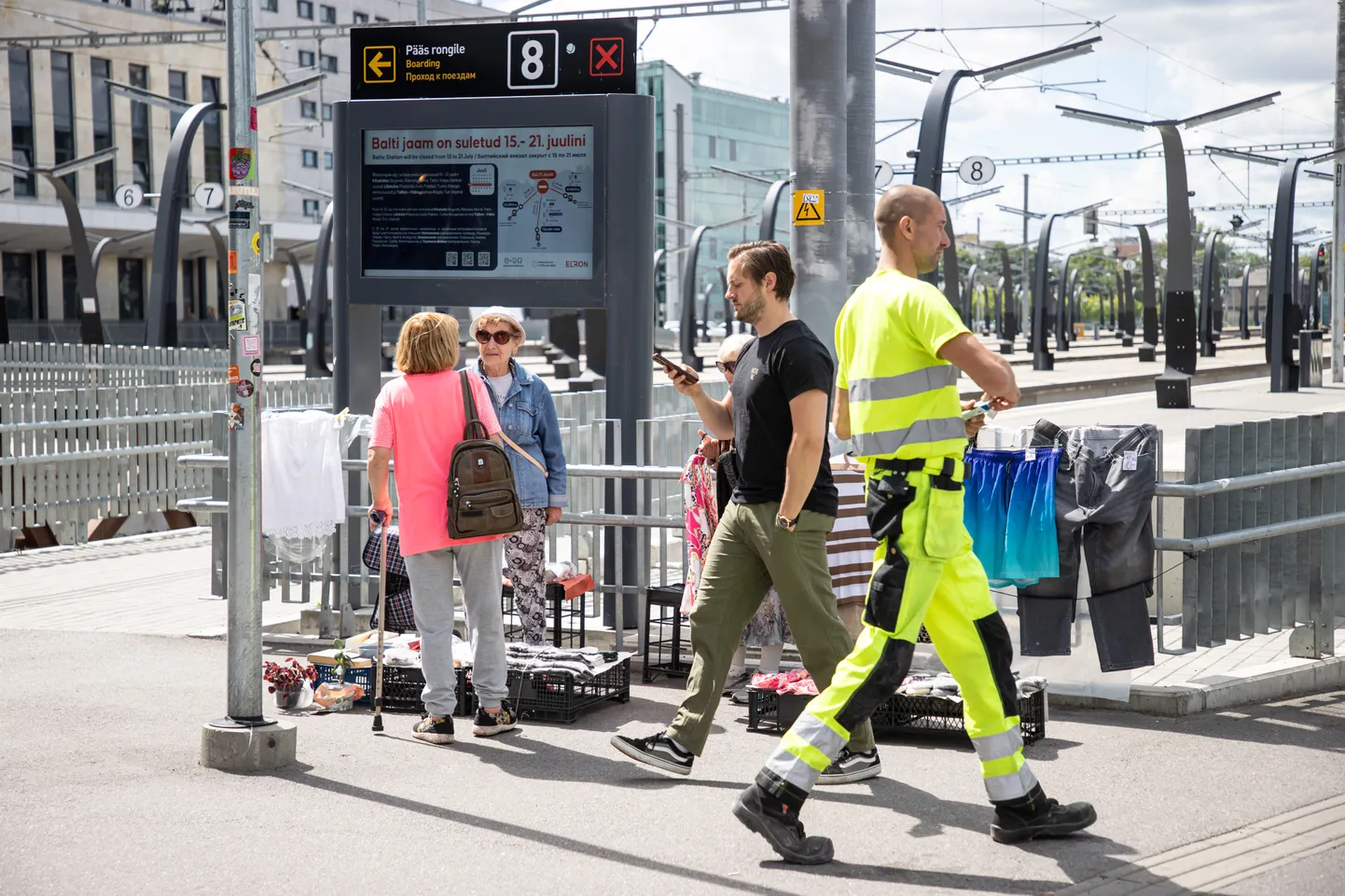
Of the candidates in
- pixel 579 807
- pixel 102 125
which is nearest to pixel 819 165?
pixel 579 807

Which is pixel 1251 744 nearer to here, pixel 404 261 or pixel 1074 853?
pixel 1074 853

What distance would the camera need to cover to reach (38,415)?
14008 millimetres

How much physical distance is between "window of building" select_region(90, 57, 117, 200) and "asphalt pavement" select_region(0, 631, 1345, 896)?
6091 cm

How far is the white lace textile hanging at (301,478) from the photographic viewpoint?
8203mm

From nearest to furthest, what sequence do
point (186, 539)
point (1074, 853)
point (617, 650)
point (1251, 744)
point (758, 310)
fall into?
point (1074, 853)
point (758, 310)
point (1251, 744)
point (617, 650)
point (186, 539)

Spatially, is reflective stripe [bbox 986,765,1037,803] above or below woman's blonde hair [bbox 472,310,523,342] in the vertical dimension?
below

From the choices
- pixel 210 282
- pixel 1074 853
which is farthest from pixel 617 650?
pixel 210 282

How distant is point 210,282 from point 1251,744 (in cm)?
6926

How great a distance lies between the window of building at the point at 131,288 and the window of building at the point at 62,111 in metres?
4.84

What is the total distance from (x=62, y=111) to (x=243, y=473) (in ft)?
201

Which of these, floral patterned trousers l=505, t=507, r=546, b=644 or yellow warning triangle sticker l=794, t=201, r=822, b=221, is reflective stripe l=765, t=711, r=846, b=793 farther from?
yellow warning triangle sticker l=794, t=201, r=822, b=221

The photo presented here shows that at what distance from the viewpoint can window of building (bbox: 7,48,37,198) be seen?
58.9 m

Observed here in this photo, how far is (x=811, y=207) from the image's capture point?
27.0 ft

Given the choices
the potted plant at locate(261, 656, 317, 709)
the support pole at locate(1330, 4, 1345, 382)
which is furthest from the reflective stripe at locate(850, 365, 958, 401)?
the support pole at locate(1330, 4, 1345, 382)
